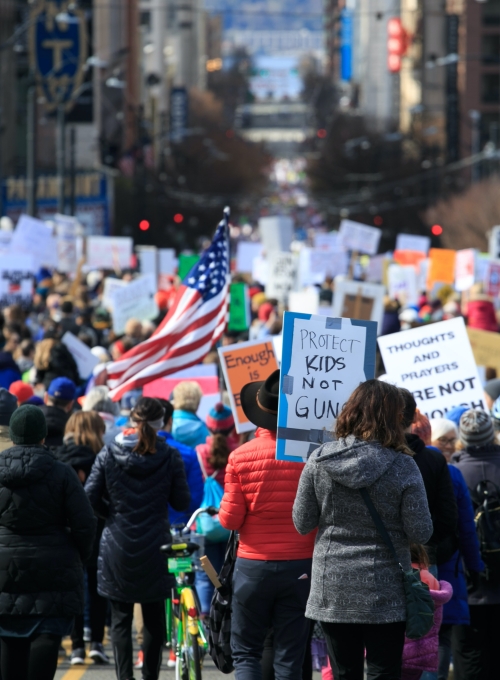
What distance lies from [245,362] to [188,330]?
4.25 ft

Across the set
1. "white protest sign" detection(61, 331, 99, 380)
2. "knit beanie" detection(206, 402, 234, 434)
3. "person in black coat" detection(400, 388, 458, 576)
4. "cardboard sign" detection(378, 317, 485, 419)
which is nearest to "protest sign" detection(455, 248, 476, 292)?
"white protest sign" detection(61, 331, 99, 380)

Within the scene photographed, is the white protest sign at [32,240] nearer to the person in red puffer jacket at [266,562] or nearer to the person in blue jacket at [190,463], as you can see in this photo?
the person in blue jacket at [190,463]

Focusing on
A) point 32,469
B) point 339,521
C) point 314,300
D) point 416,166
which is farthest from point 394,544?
point 416,166

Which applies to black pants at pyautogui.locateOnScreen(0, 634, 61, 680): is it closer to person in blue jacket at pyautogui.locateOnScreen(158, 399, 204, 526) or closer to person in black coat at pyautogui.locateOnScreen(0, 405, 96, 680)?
person in black coat at pyautogui.locateOnScreen(0, 405, 96, 680)

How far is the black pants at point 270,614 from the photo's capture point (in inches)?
229

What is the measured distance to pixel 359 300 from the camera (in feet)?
44.8

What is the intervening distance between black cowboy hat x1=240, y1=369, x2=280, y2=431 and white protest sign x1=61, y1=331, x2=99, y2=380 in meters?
6.20

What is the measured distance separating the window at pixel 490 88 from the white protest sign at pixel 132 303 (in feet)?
263

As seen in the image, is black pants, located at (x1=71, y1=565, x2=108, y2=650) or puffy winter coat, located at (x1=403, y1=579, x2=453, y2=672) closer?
puffy winter coat, located at (x1=403, y1=579, x2=453, y2=672)

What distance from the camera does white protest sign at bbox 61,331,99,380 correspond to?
39.7 feet

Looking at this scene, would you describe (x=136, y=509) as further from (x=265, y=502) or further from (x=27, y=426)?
(x=265, y=502)

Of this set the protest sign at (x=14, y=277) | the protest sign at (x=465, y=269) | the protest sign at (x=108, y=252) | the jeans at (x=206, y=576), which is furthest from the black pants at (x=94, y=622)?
the protest sign at (x=108, y=252)

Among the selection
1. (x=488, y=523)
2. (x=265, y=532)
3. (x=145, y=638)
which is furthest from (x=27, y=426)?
(x=488, y=523)

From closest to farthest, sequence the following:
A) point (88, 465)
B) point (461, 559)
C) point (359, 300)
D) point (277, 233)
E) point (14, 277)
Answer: point (461, 559)
point (88, 465)
point (359, 300)
point (14, 277)
point (277, 233)
